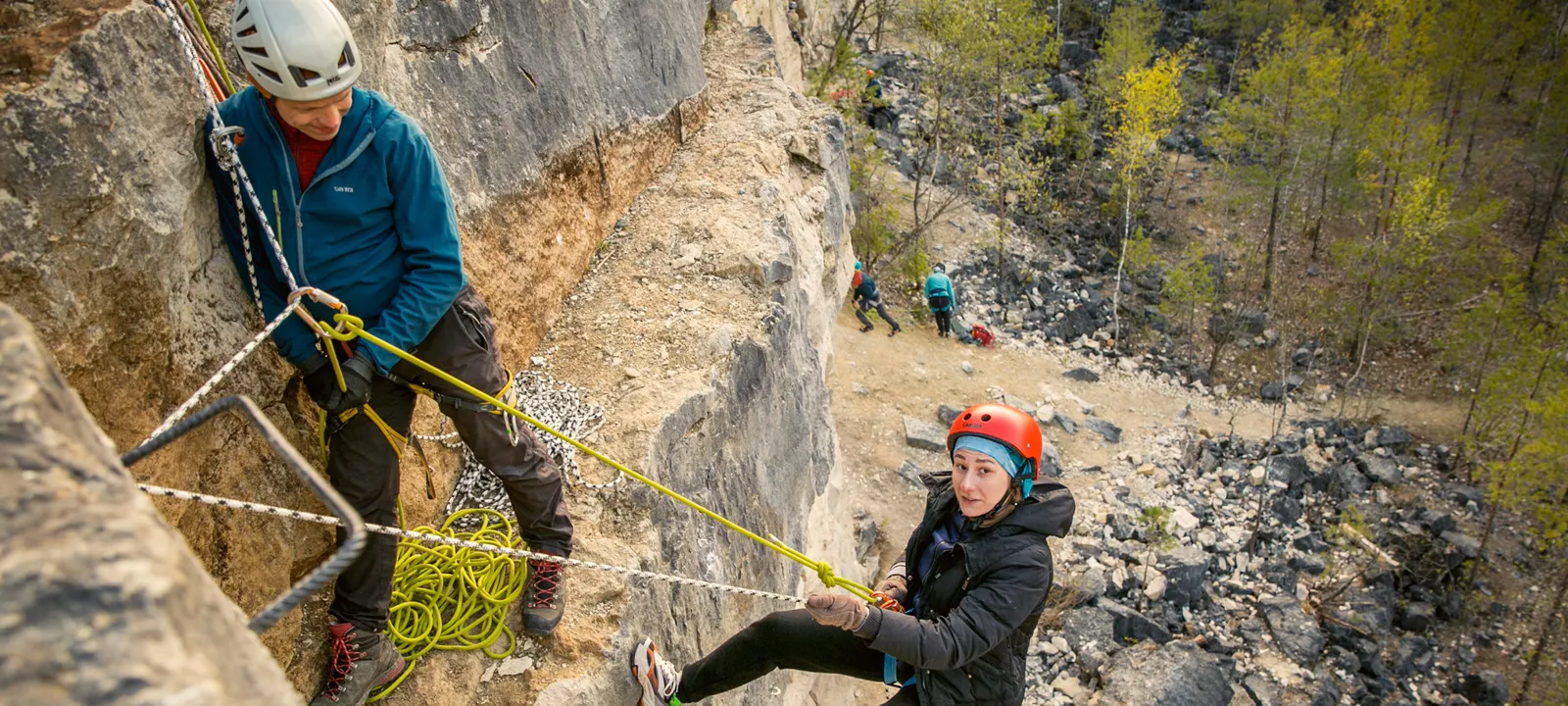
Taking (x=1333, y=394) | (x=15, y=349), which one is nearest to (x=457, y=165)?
(x=15, y=349)

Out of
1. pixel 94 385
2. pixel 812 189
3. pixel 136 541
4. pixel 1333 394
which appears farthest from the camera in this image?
pixel 1333 394

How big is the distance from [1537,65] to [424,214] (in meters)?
36.1

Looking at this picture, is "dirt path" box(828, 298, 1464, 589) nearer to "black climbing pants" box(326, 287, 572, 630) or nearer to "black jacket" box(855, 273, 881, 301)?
"black jacket" box(855, 273, 881, 301)

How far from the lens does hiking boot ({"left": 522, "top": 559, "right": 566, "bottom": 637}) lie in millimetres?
3791

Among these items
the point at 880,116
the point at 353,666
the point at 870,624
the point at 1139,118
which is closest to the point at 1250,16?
the point at 1139,118

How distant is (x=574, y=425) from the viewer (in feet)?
15.9

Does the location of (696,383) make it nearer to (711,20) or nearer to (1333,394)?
(711,20)

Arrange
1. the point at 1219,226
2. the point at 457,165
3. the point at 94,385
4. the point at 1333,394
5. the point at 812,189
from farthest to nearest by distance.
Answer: the point at 1219,226 → the point at 1333,394 → the point at 812,189 → the point at 457,165 → the point at 94,385

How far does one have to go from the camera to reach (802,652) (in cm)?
397

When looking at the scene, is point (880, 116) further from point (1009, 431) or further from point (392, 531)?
point (392, 531)

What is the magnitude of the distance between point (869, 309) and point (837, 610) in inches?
599

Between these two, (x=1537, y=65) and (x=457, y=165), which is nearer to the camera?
(x=457, y=165)

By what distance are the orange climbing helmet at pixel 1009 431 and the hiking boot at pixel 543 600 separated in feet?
6.14

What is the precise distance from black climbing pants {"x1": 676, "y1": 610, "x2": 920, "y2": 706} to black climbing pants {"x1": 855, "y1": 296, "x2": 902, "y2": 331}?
13.7 metres
